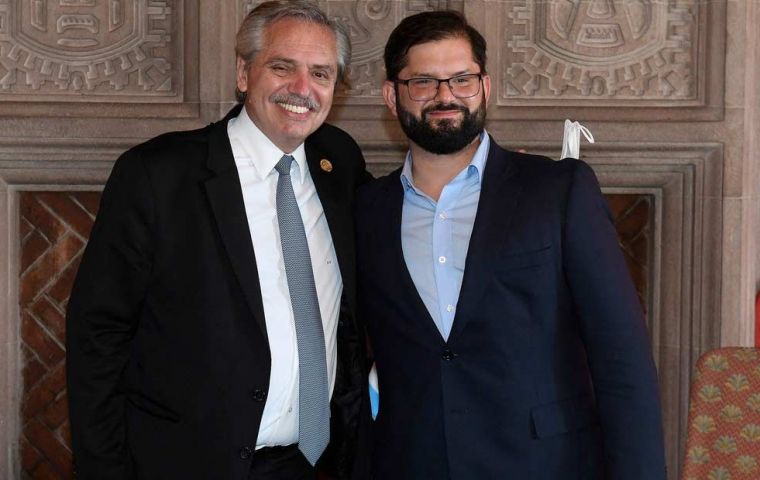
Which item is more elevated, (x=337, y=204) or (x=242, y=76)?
(x=242, y=76)

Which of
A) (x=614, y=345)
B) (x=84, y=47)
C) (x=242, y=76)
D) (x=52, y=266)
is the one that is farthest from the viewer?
(x=52, y=266)

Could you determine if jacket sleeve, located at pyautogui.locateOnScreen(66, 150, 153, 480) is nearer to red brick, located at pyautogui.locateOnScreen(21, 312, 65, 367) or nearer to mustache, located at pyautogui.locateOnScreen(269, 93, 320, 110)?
mustache, located at pyautogui.locateOnScreen(269, 93, 320, 110)

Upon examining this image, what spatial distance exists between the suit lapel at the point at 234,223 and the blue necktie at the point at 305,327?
94 millimetres

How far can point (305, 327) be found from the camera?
82.9 inches

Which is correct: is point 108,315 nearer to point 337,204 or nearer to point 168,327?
point 168,327

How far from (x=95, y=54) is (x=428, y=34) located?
1.40 metres

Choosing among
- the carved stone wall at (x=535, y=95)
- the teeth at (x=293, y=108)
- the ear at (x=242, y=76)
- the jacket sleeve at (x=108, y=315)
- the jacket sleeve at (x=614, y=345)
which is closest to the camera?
the jacket sleeve at (x=614, y=345)

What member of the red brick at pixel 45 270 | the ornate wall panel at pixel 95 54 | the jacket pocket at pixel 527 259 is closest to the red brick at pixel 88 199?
the red brick at pixel 45 270

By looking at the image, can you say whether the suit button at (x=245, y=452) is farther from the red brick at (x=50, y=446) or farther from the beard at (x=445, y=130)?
the red brick at (x=50, y=446)

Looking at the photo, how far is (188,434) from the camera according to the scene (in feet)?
6.75

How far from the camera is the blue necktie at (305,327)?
2107mm

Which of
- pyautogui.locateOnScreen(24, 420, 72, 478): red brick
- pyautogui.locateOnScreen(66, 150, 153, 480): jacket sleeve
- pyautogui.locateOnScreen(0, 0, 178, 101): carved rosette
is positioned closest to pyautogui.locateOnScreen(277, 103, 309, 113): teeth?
pyautogui.locateOnScreen(66, 150, 153, 480): jacket sleeve

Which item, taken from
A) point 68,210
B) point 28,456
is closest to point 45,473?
point 28,456

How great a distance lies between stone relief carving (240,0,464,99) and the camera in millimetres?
3105
